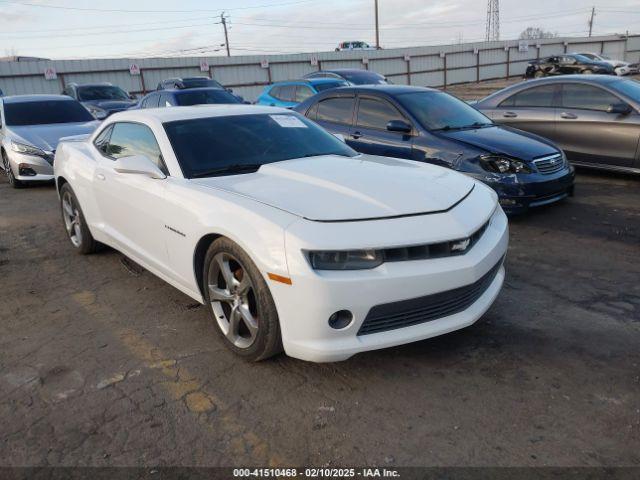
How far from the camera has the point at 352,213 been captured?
2.84m

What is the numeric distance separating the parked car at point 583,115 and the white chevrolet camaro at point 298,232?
15.4 feet

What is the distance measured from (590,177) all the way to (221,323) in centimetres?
671

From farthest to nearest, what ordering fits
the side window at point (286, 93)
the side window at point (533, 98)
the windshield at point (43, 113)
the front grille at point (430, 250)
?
the side window at point (286, 93)
the windshield at point (43, 113)
the side window at point (533, 98)
the front grille at point (430, 250)

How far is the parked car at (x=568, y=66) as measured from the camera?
24.7 m

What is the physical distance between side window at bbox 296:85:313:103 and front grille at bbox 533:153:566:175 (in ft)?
23.8

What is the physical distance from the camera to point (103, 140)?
4863 millimetres

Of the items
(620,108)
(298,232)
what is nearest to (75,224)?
(298,232)

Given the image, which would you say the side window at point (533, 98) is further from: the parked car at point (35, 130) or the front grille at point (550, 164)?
the parked car at point (35, 130)

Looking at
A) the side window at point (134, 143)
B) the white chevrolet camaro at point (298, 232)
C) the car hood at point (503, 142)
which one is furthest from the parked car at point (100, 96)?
the white chevrolet camaro at point (298, 232)

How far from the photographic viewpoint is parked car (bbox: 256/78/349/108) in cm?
1252

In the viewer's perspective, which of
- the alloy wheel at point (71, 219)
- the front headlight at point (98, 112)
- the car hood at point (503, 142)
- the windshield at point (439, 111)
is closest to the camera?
the alloy wheel at point (71, 219)

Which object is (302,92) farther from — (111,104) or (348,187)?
(348,187)

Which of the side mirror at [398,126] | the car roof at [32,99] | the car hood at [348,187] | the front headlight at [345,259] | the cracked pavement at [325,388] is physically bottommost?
the cracked pavement at [325,388]

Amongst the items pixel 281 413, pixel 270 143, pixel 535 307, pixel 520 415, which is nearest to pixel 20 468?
pixel 281 413
